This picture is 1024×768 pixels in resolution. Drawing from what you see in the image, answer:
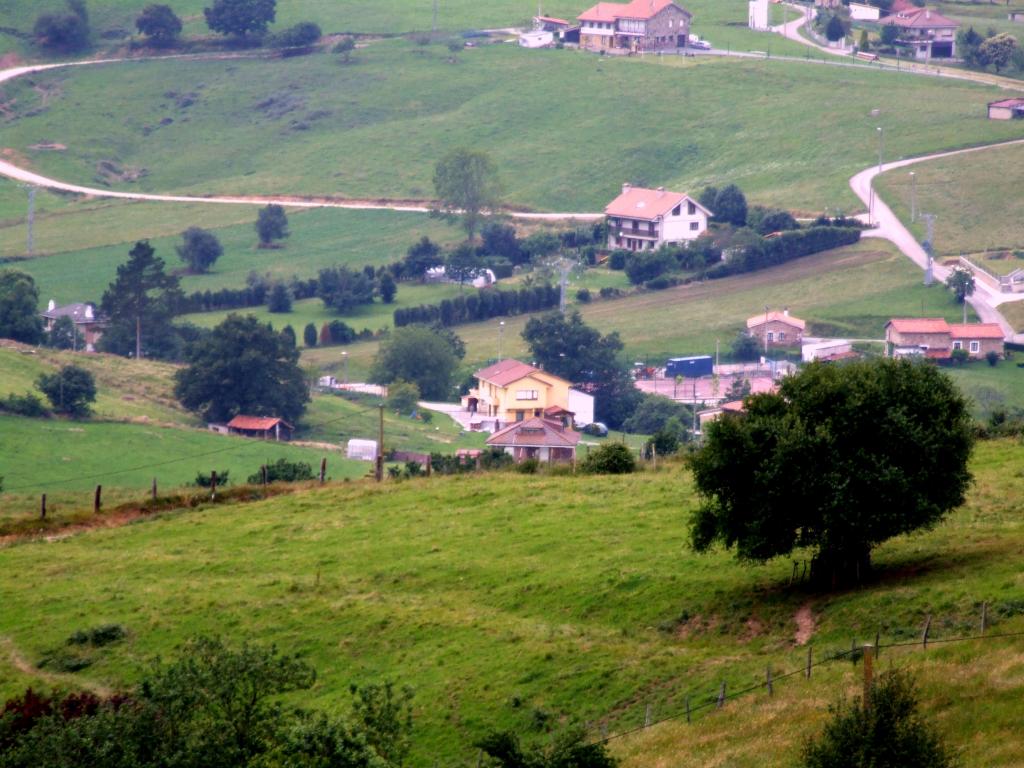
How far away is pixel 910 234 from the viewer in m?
120

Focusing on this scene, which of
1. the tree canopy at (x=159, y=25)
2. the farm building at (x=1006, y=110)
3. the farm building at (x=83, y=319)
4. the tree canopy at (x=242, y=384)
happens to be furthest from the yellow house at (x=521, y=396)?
the tree canopy at (x=159, y=25)

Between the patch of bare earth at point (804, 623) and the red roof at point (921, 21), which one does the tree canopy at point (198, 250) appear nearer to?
the red roof at point (921, 21)

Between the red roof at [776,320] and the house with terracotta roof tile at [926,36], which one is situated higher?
the house with terracotta roof tile at [926,36]

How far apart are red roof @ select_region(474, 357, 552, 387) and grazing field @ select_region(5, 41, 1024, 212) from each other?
4457 centimetres

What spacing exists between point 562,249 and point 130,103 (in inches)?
2307

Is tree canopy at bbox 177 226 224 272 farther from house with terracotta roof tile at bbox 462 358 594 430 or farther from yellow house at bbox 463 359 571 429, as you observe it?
yellow house at bbox 463 359 571 429

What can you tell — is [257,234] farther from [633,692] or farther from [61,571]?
[633,692]

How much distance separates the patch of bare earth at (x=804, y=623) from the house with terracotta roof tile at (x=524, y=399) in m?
55.2

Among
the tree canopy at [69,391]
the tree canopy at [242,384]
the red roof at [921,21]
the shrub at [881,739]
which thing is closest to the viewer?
the shrub at [881,739]

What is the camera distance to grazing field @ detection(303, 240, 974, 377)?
105 m

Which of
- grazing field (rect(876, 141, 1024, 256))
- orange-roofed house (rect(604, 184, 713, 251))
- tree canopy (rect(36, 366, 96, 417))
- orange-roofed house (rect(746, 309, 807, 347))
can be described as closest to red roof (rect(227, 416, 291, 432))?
tree canopy (rect(36, 366, 96, 417))

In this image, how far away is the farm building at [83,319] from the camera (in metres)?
109

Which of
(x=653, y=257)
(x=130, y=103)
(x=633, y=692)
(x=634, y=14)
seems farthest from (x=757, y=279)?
(x=633, y=692)

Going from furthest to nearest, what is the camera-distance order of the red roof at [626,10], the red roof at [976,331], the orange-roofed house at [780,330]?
1. the red roof at [626,10]
2. the orange-roofed house at [780,330]
3. the red roof at [976,331]
